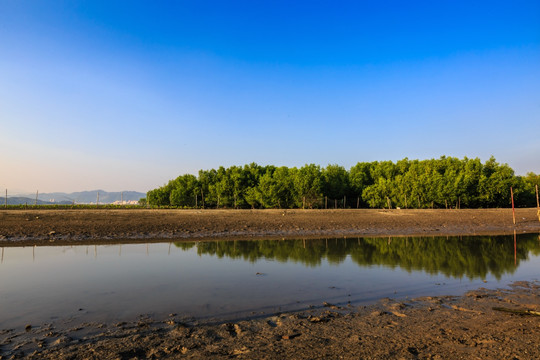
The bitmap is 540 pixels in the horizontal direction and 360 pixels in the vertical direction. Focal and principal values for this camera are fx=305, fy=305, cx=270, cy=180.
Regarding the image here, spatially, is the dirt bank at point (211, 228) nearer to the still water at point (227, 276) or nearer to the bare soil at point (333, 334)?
the still water at point (227, 276)

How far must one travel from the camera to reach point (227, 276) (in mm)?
12477

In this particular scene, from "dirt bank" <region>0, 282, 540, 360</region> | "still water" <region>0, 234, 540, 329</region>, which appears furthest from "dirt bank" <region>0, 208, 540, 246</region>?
"dirt bank" <region>0, 282, 540, 360</region>

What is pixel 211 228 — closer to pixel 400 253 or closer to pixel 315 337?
pixel 400 253

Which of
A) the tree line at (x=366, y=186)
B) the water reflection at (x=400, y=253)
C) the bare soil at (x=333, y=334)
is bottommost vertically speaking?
the water reflection at (x=400, y=253)

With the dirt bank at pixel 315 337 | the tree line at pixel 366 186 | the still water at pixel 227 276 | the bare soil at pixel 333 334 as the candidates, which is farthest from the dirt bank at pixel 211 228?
the tree line at pixel 366 186

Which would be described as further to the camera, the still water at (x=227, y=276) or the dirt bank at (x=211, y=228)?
the dirt bank at (x=211, y=228)

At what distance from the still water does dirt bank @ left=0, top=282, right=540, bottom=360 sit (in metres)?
0.85

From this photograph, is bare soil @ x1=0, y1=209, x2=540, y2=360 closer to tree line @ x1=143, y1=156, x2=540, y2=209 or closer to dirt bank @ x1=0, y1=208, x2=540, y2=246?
dirt bank @ x1=0, y1=208, x2=540, y2=246

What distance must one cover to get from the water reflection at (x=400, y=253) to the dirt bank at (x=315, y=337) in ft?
19.8

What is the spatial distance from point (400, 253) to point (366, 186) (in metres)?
73.7

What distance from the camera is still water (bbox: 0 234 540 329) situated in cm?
866

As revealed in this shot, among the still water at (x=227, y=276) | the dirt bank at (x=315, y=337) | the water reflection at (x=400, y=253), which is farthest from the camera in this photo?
the water reflection at (x=400, y=253)

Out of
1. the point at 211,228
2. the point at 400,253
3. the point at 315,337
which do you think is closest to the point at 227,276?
the point at 315,337

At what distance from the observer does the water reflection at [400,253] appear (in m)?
14.5
